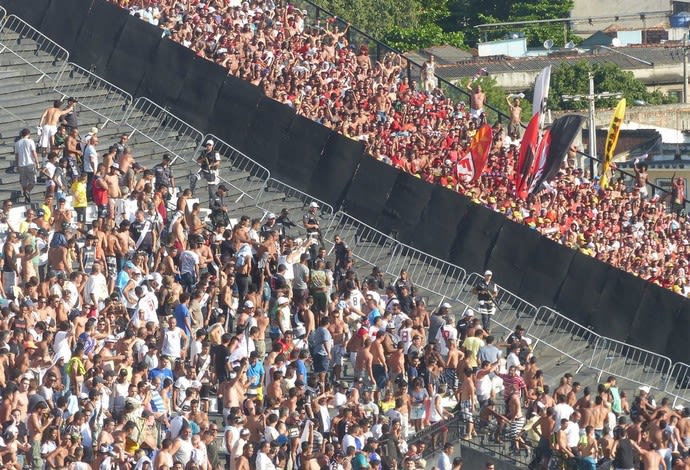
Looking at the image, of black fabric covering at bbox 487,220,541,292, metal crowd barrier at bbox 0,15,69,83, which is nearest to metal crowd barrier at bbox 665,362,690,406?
black fabric covering at bbox 487,220,541,292

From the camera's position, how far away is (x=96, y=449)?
78.2 feet

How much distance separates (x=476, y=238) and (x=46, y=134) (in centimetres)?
839

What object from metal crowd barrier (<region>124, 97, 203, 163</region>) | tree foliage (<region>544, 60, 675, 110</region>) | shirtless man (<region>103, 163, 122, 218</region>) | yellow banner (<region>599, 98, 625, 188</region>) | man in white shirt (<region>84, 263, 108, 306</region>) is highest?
tree foliage (<region>544, 60, 675, 110</region>)

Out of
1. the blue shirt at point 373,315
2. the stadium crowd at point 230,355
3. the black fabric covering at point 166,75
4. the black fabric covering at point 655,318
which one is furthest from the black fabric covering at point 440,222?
the black fabric covering at point 166,75

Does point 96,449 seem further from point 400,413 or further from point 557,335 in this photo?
point 557,335

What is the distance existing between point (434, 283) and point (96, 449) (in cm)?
1190

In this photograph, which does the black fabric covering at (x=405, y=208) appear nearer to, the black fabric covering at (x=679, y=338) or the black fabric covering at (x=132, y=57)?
the black fabric covering at (x=679, y=338)

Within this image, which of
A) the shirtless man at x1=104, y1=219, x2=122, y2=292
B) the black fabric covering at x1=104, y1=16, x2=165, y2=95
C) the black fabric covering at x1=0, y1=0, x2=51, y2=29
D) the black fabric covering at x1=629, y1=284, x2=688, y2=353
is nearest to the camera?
the shirtless man at x1=104, y1=219, x2=122, y2=292

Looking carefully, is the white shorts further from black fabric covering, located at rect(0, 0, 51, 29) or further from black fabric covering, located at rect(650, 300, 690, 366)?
black fabric covering, located at rect(650, 300, 690, 366)

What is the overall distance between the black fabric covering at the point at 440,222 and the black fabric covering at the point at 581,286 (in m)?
2.31

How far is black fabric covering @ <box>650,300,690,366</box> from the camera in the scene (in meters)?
34.0

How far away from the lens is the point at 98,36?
3791cm

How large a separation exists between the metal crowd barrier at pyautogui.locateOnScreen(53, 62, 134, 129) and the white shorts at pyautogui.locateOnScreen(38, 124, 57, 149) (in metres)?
3.55

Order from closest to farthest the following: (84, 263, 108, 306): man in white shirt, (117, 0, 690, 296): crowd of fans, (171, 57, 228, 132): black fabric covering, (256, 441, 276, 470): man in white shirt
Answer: (256, 441, 276, 470): man in white shirt < (84, 263, 108, 306): man in white shirt < (117, 0, 690, 296): crowd of fans < (171, 57, 228, 132): black fabric covering
